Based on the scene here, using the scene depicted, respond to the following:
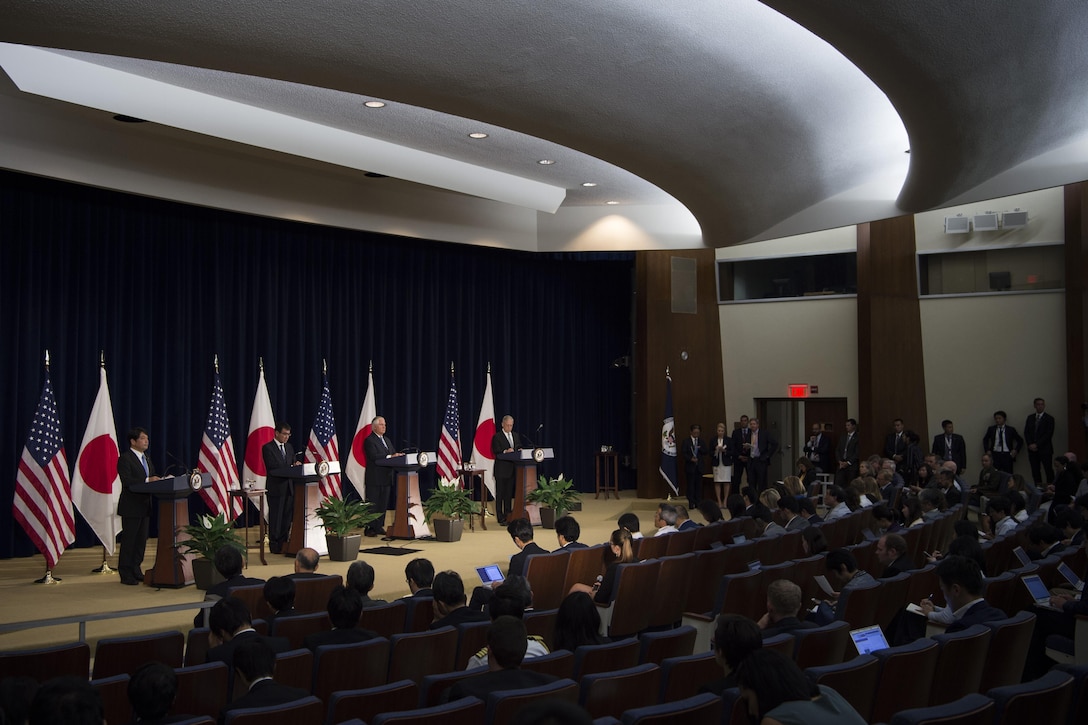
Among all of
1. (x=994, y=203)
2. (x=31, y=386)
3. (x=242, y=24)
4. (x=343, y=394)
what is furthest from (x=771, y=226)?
(x=31, y=386)

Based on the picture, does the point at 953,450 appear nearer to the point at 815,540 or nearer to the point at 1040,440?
the point at 1040,440

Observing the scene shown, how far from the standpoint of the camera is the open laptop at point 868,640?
4.29 meters

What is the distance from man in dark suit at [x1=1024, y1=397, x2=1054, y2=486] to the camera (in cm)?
1451

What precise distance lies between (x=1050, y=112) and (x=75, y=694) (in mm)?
8370

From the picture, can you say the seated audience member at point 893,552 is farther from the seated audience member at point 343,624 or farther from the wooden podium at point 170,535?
the wooden podium at point 170,535

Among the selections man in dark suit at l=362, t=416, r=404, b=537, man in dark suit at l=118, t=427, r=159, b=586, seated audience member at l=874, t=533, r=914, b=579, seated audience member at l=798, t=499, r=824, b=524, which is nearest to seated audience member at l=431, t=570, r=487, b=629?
seated audience member at l=874, t=533, r=914, b=579

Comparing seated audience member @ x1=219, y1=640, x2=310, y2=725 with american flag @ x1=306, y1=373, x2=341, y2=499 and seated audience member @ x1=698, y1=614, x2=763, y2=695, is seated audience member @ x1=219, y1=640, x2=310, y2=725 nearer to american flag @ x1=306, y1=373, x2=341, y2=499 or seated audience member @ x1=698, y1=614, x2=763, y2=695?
seated audience member @ x1=698, y1=614, x2=763, y2=695

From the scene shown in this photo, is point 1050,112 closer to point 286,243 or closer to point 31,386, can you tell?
point 286,243

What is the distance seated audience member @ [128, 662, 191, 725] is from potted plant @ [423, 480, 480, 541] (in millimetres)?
8267

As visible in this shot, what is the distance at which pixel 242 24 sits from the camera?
680 centimetres

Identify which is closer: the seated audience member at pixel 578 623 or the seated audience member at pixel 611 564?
the seated audience member at pixel 578 623

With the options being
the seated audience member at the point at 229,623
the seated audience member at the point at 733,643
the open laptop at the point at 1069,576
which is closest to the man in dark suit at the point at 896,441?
the open laptop at the point at 1069,576

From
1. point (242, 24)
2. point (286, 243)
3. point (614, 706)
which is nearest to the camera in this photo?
point (614, 706)

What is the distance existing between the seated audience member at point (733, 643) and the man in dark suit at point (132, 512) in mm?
6754
